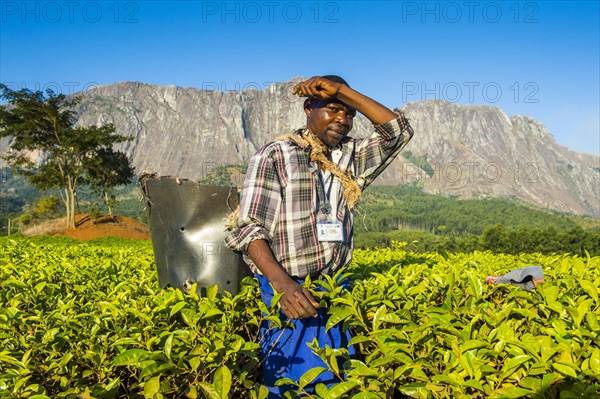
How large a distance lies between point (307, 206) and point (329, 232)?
6.8 inches

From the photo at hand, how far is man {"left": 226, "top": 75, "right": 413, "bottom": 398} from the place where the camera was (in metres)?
2.26

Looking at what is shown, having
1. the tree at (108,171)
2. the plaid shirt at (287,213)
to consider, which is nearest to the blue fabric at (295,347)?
the plaid shirt at (287,213)

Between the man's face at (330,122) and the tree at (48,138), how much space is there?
3543cm

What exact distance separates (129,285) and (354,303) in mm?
1519

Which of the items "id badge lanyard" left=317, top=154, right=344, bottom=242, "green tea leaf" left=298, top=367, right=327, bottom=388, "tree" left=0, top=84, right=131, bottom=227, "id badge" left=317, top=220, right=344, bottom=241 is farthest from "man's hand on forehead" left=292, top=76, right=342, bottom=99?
"tree" left=0, top=84, right=131, bottom=227

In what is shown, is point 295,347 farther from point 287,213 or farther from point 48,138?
point 48,138

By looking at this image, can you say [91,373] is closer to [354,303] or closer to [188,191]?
[354,303]

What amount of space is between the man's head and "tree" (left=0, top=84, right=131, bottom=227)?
3543 centimetres

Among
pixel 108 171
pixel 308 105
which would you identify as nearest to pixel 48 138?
pixel 108 171

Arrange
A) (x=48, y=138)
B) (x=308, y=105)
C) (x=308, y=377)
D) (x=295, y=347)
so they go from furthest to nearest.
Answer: (x=48, y=138) < (x=308, y=105) < (x=295, y=347) < (x=308, y=377)

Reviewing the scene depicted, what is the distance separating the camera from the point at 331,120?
2.70m

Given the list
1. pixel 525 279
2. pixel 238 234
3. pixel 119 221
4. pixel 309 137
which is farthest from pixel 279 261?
pixel 119 221

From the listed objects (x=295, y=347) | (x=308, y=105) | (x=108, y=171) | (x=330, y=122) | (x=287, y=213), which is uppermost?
(x=108, y=171)

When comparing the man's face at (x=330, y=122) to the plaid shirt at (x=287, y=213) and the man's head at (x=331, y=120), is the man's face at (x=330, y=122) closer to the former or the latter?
the man's head at (x=331, y=120)
